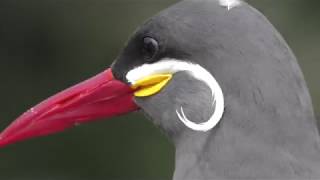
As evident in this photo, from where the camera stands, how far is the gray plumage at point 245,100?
1.91 m

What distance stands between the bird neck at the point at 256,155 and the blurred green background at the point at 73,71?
13.0ft

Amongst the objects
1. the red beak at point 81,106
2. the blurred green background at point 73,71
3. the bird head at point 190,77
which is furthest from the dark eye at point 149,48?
the blurred green background at point 73,71

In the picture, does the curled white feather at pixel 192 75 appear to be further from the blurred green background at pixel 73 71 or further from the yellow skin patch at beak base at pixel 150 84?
the blurred green background at pixel 73 71

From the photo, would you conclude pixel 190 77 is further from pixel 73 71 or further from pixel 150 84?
pixel 73 71

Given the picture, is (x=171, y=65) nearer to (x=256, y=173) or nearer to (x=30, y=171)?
(x=256, y=173)

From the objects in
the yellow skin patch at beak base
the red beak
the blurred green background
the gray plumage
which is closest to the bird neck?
the gray plumage

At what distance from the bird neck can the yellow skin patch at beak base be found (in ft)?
0.75

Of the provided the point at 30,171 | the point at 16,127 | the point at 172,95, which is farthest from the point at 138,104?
the point at 30,171

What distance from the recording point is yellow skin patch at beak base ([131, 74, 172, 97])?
7.12ft

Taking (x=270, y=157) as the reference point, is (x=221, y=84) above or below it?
above

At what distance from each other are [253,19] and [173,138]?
0.37 metres

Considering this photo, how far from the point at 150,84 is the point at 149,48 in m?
0.12

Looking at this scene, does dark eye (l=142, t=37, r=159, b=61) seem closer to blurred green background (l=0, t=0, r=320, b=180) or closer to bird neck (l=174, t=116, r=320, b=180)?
bird neck (l=174, t=116, r=320, b=180)

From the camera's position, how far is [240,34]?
1973 millimetres
